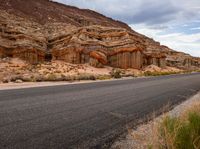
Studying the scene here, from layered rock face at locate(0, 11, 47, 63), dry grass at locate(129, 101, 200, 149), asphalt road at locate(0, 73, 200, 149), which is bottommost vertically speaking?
asphalt road at locate(0, 73, 200, 149)

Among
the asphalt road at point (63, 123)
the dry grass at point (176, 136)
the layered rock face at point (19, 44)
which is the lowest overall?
the asphalt road at point (63, 123)

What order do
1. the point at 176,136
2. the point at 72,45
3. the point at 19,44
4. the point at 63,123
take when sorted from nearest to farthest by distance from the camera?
the point at 176,136 < the point at 63,123 < the point at 19,44 < the point at 72,45

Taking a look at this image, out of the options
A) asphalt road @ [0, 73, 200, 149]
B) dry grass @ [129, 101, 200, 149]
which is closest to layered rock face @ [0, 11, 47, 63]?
asphalt road @ [0, 73, 200, 149]

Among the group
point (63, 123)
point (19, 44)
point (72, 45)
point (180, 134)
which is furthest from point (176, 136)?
point (72, 45)

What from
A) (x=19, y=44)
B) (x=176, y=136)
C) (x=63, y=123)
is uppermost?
(x=19, y=44)

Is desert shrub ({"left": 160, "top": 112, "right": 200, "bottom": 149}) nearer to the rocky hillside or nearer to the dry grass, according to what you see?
the dry grass

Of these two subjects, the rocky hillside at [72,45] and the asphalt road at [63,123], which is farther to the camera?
the rocky hillside at [72,45]

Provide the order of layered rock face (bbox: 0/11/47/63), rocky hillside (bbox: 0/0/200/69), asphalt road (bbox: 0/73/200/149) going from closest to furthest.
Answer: asphalt road (bbox: 0/73/200/149)
layered rock face (bbox: 0/11/47/63)
rocky hillside (bbox: 0/0/200/69)

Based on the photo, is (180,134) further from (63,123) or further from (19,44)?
(19,44)

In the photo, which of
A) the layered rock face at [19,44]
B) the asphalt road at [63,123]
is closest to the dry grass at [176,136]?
the asphalt road at [63,123]

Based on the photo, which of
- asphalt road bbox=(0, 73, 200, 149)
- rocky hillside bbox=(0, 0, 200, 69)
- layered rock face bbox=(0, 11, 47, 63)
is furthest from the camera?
rocky hillside bbox=(0, 0, 200, 69)

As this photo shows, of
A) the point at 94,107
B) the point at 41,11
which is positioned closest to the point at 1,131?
the point at 94,107

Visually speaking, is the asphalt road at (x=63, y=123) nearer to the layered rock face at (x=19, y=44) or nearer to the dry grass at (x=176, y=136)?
the dry grass at (x=176, y=136)

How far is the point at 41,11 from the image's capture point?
3164 inches
